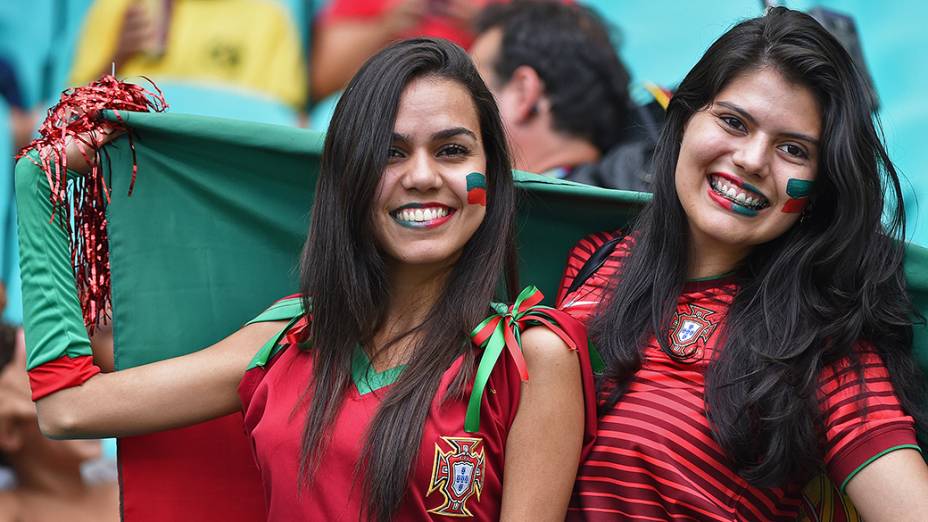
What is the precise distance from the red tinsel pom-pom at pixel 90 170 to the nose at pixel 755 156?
1168 mm

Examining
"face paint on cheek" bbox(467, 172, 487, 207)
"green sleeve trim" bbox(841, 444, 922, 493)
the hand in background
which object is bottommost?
"green sleeve trim" bbox(841, 444, 922, 493)

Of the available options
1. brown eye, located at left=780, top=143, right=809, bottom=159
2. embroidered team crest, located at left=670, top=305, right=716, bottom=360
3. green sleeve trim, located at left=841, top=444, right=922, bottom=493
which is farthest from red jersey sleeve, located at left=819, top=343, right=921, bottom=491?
brown eye, located at left=780, top=143, right=809, bottom=159

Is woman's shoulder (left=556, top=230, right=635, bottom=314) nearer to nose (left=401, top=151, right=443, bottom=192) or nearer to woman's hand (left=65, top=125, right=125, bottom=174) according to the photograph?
nose (left=401, top=151, right=443, bottom=192)

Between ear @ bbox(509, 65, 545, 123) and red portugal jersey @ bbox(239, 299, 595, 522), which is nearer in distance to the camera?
red portugal jersey @ bbox(239, 299, 595, 522)

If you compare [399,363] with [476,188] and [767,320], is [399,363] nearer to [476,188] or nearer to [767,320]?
[476,188]

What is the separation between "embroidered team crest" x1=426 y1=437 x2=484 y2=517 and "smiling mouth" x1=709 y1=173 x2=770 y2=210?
0.66m

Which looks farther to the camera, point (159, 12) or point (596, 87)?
point (159, 12)

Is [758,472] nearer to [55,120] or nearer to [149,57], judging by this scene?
[55,120]

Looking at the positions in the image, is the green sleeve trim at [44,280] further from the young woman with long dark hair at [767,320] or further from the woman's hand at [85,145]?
the young woman with long dark hair at [767,320]

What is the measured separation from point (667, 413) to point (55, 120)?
1314mm

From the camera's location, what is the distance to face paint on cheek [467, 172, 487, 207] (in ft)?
6.89

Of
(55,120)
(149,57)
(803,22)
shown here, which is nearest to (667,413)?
(803,22)

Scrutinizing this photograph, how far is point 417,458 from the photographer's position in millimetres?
1972

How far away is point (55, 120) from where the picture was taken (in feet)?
7.74
